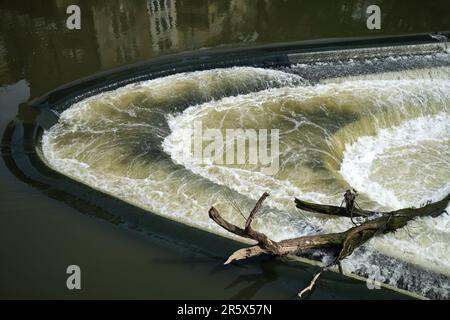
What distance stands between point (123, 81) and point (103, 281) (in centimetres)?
633

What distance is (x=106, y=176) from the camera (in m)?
7.25

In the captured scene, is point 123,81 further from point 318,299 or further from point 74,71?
point 318,299

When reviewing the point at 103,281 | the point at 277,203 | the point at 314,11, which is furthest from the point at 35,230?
the point at 314,11

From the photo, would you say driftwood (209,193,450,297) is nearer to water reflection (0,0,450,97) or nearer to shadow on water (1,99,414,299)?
shadow on water (1,99,414,299)

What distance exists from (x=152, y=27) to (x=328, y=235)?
1047 centimetres

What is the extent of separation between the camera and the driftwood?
5.02 metres

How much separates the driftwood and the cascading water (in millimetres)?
203

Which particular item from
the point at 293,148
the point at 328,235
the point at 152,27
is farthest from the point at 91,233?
the point at 152,27

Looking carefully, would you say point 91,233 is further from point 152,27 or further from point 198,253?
point 152,27

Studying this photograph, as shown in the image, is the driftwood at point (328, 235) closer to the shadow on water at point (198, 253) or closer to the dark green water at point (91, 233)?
the shadow on water at point (198, 253)

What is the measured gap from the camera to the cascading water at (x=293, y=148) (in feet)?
20.3

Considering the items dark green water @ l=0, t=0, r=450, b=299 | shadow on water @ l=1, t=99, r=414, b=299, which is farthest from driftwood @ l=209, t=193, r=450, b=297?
dark green water @ l=0, t=0, r=450, b=299

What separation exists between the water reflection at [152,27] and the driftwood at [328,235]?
734cm

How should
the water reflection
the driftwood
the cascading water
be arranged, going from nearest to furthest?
the driftwood < the cascading water < the water reflection
